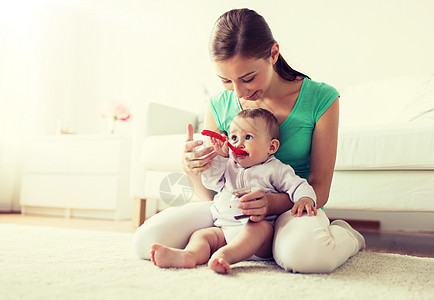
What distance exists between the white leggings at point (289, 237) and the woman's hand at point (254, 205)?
2.5 inches

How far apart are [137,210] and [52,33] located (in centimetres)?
198

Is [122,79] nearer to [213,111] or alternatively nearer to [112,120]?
[112,120]

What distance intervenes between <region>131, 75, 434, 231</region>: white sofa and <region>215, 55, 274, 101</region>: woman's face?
67 cm

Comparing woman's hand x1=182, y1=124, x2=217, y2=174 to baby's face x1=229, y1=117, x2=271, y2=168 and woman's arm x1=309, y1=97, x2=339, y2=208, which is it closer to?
baby's face x1=229, y1=117, x2=271, y2=168

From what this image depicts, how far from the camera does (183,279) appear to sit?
761mm

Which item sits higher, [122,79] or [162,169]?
[122,79]

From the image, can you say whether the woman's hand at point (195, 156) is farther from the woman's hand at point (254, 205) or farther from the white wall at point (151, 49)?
the white wall at point (151, 49)

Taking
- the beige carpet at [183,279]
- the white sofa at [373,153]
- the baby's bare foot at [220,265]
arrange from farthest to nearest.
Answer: the white sofa at [373,153] < the baby's bare foot at [220,265] < the beige carpet at [183,279]

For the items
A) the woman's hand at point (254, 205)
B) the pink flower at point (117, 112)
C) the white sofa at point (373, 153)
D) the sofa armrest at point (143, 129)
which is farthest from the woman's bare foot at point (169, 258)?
the pink flower at point (117, 112)

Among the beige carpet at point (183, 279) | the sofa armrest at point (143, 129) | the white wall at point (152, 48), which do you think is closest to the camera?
the beige carpet at point (183, 279)

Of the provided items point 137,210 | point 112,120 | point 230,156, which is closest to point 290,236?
point 230,156

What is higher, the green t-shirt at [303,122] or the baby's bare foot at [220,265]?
the green t-shirt at [303,122]

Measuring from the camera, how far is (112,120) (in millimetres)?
2959

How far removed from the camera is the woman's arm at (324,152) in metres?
1.06
